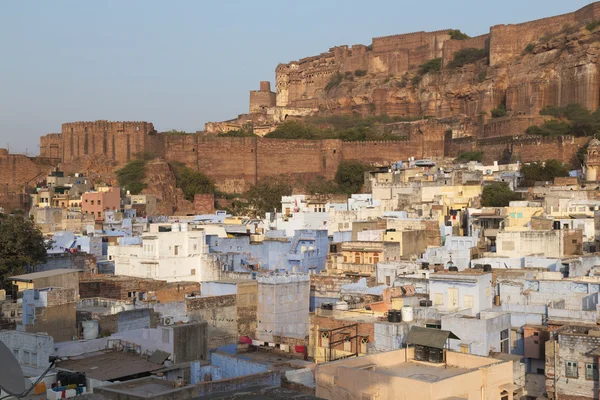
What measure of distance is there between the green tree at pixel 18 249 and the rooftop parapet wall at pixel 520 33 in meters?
47.9

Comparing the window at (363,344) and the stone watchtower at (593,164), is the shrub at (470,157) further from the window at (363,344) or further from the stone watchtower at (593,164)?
the window at (363,344)

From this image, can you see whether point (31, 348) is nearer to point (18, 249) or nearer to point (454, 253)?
point (18, 249)

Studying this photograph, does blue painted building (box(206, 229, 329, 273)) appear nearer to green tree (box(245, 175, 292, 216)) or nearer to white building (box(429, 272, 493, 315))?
white building (box(429, 272, 493, 315))

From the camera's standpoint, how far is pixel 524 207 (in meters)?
30.0

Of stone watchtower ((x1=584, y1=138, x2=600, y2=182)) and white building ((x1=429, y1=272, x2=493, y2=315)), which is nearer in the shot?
white building ((x1=429, y1=272, x2=493, y2=315))

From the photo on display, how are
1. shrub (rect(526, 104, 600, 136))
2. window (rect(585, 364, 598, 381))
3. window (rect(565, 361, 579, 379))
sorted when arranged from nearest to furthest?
window (rect(585, 364, 598, 381)), window (rect(565, 361, 579, 379)), shrub (rect(526, 104, 600, 136))

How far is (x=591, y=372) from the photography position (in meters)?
12.6

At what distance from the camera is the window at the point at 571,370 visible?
1283cm

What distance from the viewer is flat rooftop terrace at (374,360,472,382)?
10516mm

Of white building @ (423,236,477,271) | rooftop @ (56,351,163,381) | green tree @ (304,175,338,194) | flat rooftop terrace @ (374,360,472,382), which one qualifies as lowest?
rooftop @ (56,351,163,381)

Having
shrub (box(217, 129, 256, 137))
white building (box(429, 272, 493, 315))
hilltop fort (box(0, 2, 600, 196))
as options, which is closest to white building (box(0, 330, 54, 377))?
white building (box(429, 272, 493, 315))

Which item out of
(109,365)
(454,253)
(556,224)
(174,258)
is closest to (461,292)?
(109,365)

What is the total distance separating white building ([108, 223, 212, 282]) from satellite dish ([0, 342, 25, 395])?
17.5 m

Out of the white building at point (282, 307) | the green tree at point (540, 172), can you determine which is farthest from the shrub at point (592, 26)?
the white building at point (282, 307)
